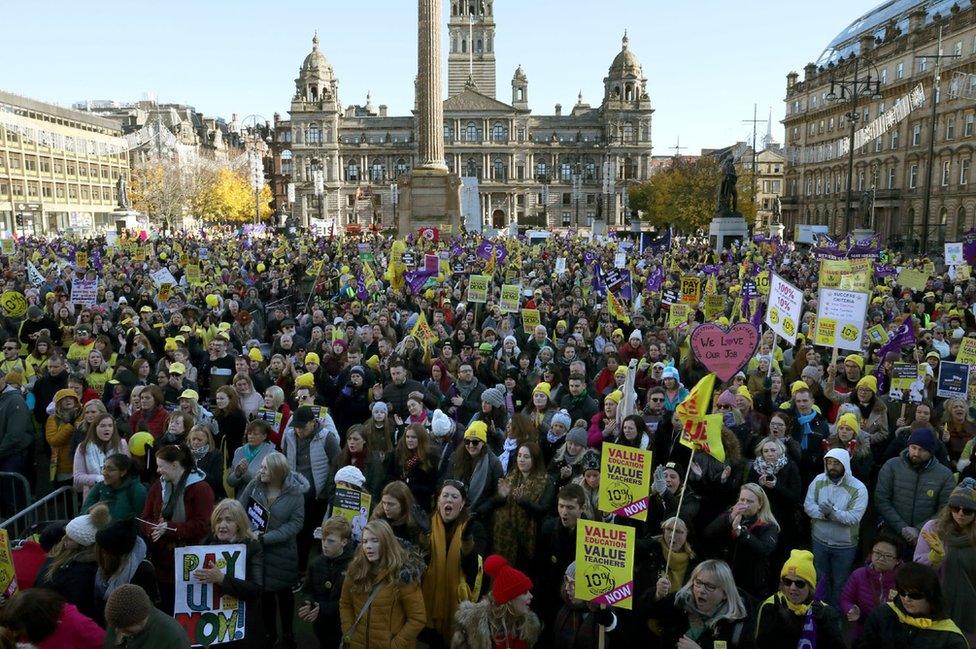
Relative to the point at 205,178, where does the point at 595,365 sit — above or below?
below

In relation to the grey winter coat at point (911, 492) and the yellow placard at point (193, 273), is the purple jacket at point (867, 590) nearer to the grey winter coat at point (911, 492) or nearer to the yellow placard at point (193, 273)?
the grey winter coat at point (911, 492)

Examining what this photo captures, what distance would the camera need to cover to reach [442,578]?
4.85m

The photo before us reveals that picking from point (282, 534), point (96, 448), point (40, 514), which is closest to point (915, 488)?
point (282, 534)

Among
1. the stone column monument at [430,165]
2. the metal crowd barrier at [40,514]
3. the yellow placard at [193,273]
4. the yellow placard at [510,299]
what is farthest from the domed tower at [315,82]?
the metal crowd barrier at [40,514]

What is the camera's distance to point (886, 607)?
12.6 ft

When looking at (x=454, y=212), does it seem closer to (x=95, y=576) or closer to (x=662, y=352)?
(x=662, y=352)

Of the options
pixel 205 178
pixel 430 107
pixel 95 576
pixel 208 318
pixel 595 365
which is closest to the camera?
pixel 95 576

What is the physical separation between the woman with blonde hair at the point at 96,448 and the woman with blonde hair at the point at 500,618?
3527 millimetres

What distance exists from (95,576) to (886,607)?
13.9ft

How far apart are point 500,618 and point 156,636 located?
1672mm

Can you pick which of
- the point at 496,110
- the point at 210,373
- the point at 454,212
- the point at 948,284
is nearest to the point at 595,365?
the point at 210,373

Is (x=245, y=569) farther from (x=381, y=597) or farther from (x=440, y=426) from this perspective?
(x=440, y=426)

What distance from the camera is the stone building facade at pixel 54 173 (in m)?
64.5

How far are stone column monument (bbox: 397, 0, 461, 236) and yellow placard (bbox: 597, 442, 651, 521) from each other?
3331cm
